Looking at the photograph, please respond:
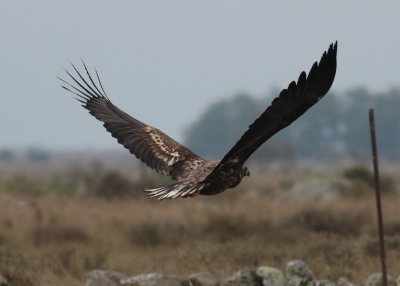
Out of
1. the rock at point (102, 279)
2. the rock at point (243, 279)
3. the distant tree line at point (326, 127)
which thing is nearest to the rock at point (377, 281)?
the rock at point (243, 279)

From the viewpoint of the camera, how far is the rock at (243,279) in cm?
870

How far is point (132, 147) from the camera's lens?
25.7ft

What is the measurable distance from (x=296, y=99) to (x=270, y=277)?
3.79 meters

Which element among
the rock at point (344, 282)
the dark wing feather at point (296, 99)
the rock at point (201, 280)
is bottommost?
the rock at point (344, 282)

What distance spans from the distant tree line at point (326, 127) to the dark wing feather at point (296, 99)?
334 feet

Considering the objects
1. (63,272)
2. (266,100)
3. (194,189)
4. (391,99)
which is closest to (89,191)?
(63,272)

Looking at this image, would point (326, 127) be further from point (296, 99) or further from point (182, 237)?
point (296, 99)

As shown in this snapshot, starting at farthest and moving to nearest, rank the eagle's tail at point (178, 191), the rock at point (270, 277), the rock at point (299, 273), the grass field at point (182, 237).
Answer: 1. the grass field at point (182, 237)
2. the rock at point (299, 273)
3. the rock at point (270, 277)
4. the eagle's tail at point (178, 191)

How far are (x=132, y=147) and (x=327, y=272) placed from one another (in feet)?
11.8

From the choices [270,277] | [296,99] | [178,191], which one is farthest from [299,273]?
[296,99]

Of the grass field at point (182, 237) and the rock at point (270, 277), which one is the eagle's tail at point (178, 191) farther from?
the grass field at point (182, 237)

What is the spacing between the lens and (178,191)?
6234 millimetres

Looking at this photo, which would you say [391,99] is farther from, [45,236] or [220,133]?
[45,236]

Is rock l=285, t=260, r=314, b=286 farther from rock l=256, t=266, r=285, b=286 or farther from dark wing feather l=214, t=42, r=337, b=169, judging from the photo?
dark wing feather l=214, t=42, r=337, b=169
